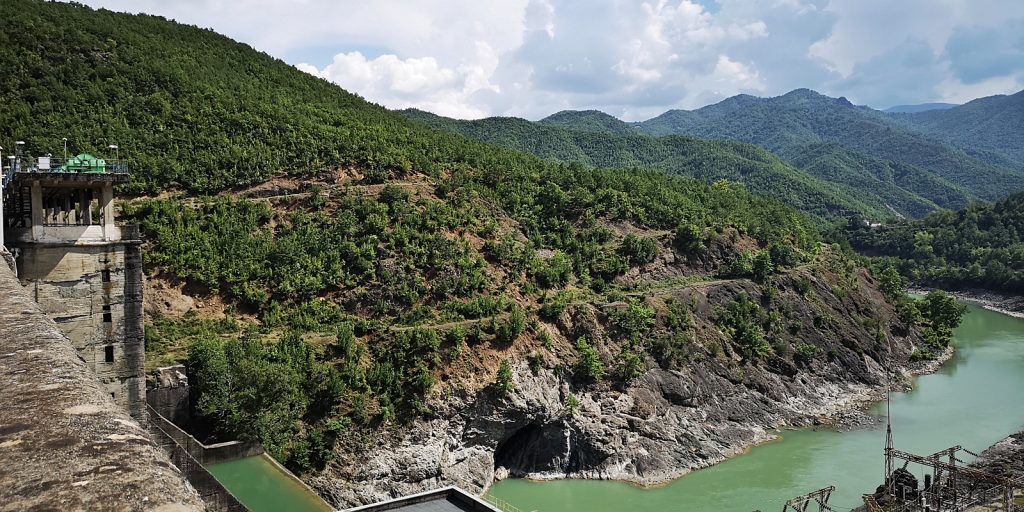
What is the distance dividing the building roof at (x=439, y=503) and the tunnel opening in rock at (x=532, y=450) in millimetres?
10132

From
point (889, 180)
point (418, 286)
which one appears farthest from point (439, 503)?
point (889, 180)

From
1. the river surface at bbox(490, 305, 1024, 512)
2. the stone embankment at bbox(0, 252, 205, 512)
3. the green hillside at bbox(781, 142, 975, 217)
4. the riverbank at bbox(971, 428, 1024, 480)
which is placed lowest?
the river surface at bbox(490, 305, 1024, 512)

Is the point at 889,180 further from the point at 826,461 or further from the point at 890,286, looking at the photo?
the point at 826,461

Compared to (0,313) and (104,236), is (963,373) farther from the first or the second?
(0,313)

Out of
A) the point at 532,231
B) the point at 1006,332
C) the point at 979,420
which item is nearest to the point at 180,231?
the point at 532,231

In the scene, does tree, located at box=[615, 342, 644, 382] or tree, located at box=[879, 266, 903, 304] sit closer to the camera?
tree, located at box=[615, 342, 644, 382]

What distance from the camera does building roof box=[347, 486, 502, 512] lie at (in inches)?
792

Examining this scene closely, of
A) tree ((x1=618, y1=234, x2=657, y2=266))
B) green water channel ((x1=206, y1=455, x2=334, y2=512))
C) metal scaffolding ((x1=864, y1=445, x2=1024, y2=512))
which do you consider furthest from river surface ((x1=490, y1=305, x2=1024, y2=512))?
tree ((x1=618, y1=234, x2=657, y2=266))

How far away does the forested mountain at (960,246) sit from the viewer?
82.8 metres

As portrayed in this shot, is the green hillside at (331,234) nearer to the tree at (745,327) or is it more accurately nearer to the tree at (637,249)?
the tree at (637,249)

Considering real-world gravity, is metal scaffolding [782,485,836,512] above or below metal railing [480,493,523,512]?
above

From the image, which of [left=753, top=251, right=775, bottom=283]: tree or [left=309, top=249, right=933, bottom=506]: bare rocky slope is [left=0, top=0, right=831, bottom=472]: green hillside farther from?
[left=309, top=249, right=933, bottom=506]: bare rocky slope

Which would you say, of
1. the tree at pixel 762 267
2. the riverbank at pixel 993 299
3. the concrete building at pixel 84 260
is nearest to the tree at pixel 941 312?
the tree at pixel 762 267

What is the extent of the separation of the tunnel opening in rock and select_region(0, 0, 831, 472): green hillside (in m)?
3.19
